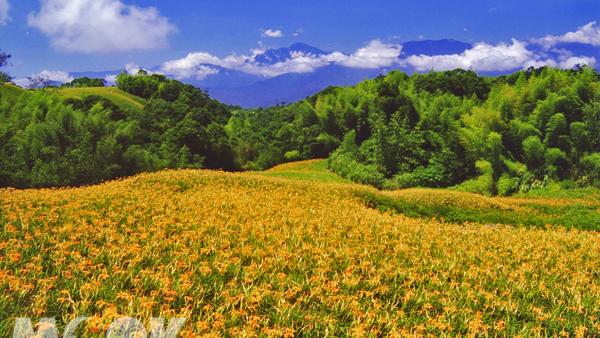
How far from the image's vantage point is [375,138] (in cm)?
4094

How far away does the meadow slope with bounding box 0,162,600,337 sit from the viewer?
4688mm

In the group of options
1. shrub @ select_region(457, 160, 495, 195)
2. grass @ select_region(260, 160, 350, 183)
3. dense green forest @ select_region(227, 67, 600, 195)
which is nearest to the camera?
shrub @ select_region(457, 160, 495, 195)

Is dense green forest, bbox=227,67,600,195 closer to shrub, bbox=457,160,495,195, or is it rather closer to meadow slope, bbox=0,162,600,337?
shrub, bbox=457,160,495,195

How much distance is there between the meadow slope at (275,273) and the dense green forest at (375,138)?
22.1 metres

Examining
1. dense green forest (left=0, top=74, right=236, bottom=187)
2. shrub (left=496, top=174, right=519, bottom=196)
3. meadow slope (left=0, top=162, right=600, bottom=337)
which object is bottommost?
shrub (left=496, top=174, right=519, bottom=196)

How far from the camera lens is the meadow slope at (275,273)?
4688 millimetres

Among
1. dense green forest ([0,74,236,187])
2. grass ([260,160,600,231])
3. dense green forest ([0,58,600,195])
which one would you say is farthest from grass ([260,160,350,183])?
grass ([260,160,600,231])

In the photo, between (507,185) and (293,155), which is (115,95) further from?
(507,185)

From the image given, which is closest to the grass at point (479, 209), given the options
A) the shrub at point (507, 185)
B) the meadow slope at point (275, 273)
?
the shrub at point (507, 185)

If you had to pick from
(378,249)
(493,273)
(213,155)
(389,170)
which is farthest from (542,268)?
(213,155)

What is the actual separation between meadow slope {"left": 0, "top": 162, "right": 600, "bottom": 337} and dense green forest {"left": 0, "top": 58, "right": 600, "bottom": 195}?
72.7 feet

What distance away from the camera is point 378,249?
798 cm

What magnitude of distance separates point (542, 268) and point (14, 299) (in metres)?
7.91

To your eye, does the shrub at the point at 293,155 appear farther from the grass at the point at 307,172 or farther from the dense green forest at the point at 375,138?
Answer: the grass at the point at 307,172
